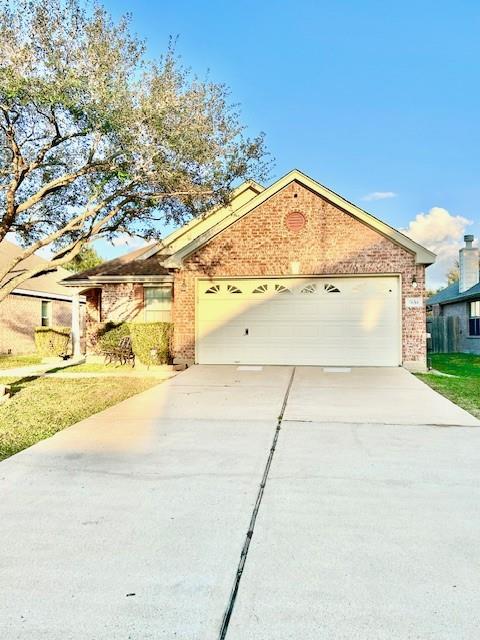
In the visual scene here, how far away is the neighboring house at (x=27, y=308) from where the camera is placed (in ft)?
66.8

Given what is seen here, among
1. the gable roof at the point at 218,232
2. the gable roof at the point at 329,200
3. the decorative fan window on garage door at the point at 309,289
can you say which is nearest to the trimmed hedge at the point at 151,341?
the gable roof at the point at 218,232

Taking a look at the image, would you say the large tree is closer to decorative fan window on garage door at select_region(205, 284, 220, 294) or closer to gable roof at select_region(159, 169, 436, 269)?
gable roof at select_region(159, 169, 436, 269)

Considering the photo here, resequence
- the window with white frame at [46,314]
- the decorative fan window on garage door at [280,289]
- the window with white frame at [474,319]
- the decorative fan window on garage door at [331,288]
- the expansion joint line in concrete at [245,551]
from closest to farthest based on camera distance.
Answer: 1. the expansion joint line in concrete at [245,551]
2. the decorative fan window on garage door at [331,288]
3. the decorative fan window on garage door at [280,289]
4. the window with white frame at [474,319]
5. the window with white frame at [46,314]

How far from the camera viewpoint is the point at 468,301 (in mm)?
20781

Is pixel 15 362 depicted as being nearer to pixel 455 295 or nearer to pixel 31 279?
pixel 31 279

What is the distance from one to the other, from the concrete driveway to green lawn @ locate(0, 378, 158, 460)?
59 centimetres

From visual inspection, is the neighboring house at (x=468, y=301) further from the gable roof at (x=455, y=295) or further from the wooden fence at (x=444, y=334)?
the wooden fence at (x=444, y=334)

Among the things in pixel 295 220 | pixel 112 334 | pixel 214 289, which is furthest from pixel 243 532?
pixel 112 334

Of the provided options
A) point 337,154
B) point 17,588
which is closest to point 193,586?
point 17,588

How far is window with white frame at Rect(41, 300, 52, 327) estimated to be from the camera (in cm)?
2317

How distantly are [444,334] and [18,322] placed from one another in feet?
64.8

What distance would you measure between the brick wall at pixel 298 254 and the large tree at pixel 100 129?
2141mm

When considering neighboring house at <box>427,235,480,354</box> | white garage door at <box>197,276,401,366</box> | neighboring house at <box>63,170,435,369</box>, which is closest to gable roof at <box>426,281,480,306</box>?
neighboring house at <box>427,235,480,354</box>

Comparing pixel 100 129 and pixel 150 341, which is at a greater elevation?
pixel 100 129
